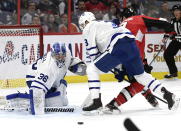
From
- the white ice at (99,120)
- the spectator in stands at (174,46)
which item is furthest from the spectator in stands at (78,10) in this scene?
the white ice at (99,120)

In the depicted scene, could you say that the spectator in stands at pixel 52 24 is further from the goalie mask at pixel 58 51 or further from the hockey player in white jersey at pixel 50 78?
the goalie mask at pixel 58 51

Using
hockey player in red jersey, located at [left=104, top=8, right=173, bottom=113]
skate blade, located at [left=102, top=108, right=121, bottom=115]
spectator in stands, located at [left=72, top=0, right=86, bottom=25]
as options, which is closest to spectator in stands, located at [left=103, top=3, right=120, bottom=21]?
spectator in stands, located at [left=72, top=0, right=86, bottom=25]

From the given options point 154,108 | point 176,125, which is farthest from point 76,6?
point 176,125

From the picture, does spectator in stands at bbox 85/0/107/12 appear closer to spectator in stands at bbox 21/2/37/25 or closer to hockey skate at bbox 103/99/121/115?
spectator in stands at bbox 21/2/37/25

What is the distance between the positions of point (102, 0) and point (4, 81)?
263 cm

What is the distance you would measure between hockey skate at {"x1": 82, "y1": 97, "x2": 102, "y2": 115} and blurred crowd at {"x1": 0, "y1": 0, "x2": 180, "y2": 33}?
3112 mm

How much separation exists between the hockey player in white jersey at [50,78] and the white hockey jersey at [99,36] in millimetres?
216

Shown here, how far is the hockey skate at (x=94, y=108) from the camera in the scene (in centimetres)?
433

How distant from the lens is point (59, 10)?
754cm

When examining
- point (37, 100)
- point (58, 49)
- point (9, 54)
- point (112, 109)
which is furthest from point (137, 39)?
point (9, 54)

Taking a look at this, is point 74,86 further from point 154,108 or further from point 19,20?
point 154,108

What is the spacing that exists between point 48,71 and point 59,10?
130 inches

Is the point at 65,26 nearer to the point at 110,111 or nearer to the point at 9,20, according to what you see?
the point at 9,20

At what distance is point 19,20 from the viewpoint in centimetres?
727
